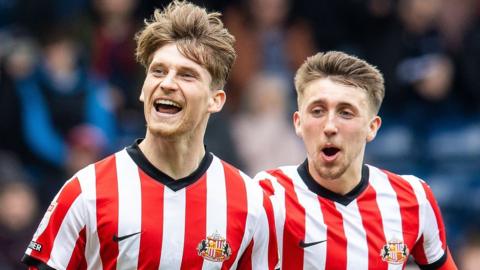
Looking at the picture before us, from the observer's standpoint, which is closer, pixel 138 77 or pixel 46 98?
pixel 46 98

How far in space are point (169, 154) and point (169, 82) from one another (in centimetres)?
39

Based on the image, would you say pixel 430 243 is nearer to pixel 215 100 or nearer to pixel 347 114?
pixel 347 114

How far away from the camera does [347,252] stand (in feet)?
20.9

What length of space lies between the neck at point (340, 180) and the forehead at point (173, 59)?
3.03 feet

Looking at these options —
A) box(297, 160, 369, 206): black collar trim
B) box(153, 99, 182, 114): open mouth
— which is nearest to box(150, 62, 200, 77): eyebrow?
box(153, 99, 182, 114): open mouth

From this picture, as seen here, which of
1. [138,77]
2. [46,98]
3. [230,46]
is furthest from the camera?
[138,77]

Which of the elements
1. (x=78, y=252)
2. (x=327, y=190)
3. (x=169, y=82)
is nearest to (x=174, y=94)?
(x=169, y=82)

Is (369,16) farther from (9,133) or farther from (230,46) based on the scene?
(230,46)

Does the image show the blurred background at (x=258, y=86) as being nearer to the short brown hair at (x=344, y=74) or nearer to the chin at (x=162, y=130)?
the short brown hair at (x=344, y=74)

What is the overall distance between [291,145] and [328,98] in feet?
14.9

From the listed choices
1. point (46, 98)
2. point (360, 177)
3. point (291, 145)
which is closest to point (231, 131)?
point (291, 145)

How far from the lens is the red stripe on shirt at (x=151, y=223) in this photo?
583 cm

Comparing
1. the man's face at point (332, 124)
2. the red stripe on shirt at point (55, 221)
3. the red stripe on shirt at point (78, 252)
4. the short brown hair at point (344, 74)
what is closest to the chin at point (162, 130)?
the red stripe on shirt at point (55, 221)

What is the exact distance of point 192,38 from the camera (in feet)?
19.8
